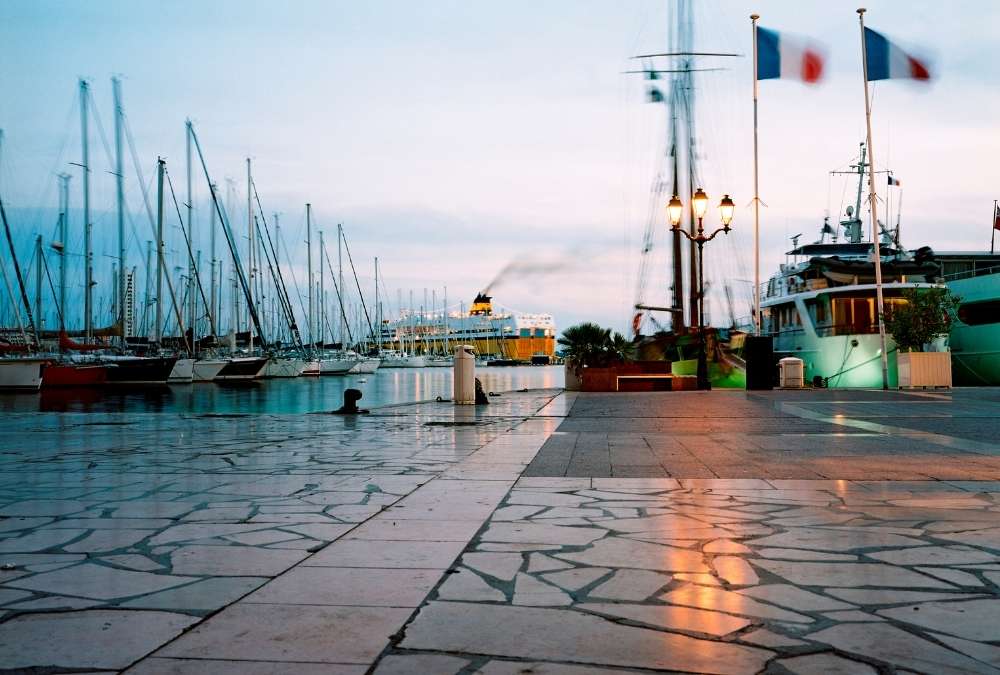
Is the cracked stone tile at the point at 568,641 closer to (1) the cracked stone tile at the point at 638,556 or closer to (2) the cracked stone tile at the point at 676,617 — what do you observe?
(2) the cracked stone tile at the point at 676,617

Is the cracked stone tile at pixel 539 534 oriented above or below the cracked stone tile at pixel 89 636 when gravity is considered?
below

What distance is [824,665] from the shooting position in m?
2.96

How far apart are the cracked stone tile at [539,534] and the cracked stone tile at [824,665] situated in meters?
1.98

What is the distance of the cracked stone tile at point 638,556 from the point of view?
438cm

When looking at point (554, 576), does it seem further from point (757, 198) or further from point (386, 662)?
point (757, 198)

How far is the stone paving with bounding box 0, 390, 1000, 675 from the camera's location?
123 inches

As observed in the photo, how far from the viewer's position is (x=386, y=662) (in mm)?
2975

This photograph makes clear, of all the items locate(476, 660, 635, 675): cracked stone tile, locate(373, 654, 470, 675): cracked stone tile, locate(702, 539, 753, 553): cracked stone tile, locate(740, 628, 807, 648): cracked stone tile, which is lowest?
locate(702, 539, 753, 553): cracked stone tile

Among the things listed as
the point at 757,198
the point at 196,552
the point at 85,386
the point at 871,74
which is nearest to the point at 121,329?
the point at 85,386

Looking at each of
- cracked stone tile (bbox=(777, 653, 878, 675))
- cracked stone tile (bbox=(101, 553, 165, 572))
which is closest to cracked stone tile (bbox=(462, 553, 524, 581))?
cracked stone tile (bbox=(777, 653, 878, 675))

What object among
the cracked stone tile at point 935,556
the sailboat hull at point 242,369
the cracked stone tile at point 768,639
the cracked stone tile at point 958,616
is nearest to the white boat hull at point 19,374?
the sailboat hull at point 242,369

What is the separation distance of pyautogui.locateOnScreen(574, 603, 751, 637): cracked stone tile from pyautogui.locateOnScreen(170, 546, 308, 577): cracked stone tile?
172 cm

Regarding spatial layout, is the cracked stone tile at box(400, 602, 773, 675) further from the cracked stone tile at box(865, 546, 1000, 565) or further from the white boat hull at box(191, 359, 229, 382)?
the white boat hull at box(191, 359, 229, 382)

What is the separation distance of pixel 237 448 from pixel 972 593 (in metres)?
9.01
